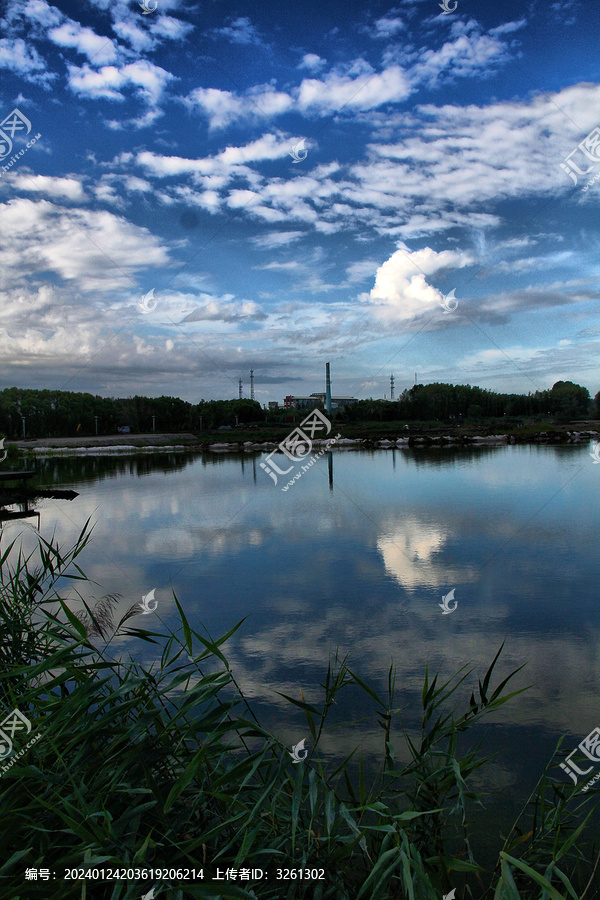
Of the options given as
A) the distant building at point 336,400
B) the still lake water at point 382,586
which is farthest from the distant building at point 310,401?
the still lake water at point 382,586

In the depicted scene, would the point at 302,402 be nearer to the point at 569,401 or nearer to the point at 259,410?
the point at 259,410

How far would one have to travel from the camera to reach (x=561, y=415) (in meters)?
61.4

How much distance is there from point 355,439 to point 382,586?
42.4 meters

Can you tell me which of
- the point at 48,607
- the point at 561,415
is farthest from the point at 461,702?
the point at 561,415

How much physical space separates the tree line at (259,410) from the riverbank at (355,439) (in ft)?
8.71

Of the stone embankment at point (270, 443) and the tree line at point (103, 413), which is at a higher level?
the tree line at point (103, 413)

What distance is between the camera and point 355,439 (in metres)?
49.5

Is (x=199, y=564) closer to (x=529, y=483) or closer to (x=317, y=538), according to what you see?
(x=317, y=538)

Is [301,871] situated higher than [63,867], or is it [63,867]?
[63,867]

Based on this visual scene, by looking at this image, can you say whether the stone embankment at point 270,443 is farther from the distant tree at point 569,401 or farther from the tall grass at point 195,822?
the tall grass at point 195,822

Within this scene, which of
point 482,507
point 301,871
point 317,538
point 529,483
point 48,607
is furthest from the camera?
point 529,483

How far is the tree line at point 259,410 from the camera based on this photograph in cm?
5647

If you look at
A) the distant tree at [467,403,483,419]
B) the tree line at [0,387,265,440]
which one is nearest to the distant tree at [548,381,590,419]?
the distant tree at [467,403,483,419]

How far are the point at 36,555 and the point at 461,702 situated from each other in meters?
6.95
